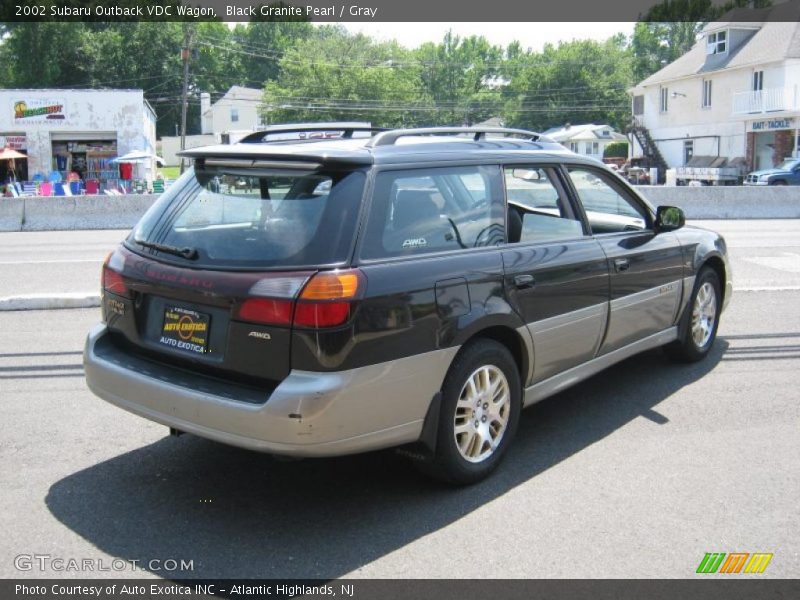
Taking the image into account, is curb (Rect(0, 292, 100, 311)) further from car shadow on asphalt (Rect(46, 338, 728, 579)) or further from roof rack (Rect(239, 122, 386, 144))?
roof rack (Rect(239, 122, 386, 144))

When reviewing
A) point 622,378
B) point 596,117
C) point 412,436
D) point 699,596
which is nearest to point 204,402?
point 412,436

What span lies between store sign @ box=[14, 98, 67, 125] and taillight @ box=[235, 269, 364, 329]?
44813mm

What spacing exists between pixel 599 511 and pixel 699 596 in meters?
0.77

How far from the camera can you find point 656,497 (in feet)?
13.9

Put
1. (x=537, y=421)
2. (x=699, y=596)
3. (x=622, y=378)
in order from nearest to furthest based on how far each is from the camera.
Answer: (x=699, y=596), (x=537, y=421), (x=622, y=378)

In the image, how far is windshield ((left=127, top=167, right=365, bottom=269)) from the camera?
3.83 meters

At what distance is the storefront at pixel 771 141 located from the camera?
142 ft

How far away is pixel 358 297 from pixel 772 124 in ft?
152

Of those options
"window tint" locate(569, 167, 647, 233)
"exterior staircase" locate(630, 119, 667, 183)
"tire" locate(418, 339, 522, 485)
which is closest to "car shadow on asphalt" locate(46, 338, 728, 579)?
"tire" locate(418, 339, 522, 485)

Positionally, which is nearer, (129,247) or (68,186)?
(129,247)

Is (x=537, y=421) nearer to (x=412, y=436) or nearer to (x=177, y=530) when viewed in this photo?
(x=412, y=436)

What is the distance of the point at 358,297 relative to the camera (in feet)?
12.2

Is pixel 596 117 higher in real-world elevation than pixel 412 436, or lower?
higher

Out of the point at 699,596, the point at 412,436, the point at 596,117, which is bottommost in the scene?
the point at 699,596
